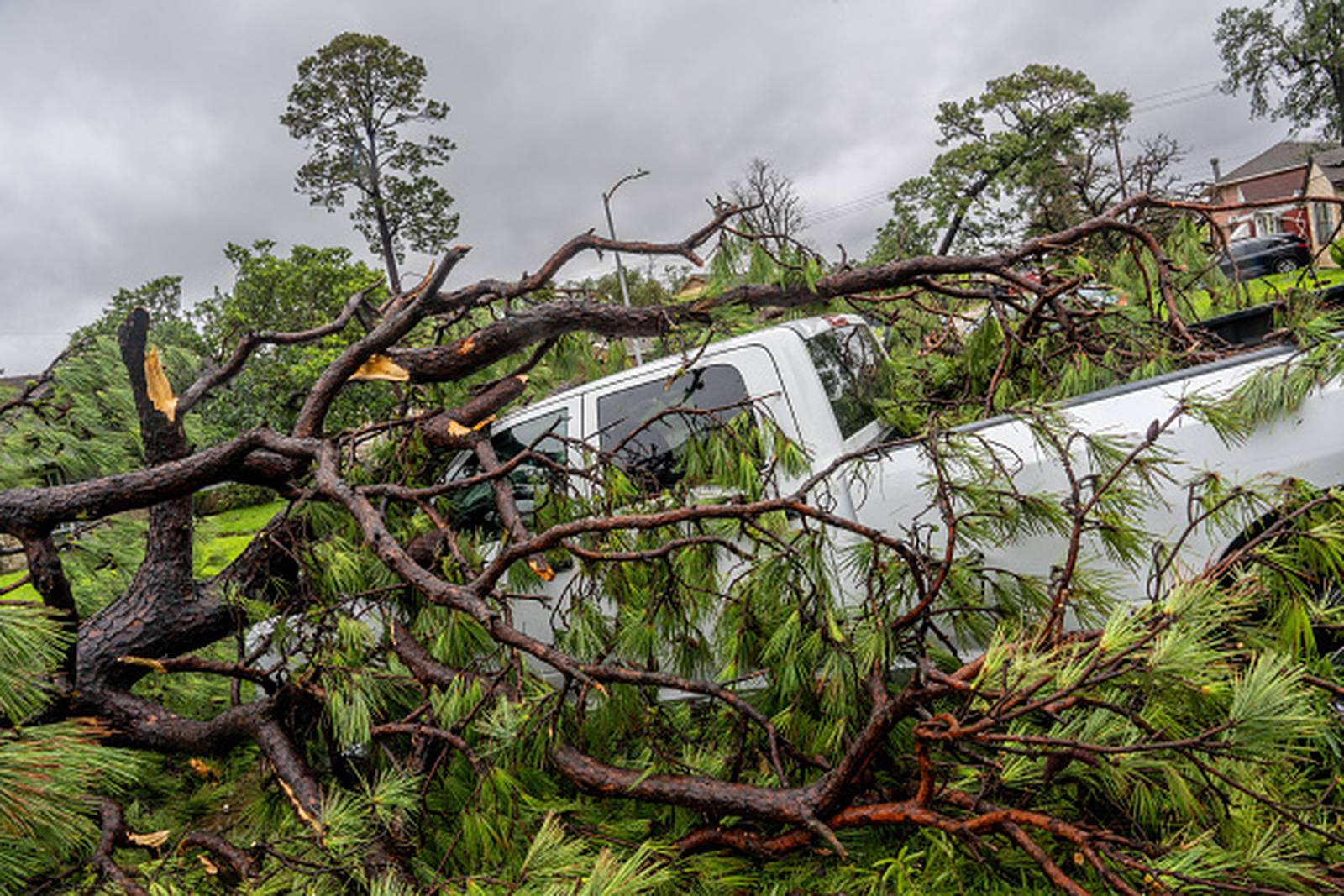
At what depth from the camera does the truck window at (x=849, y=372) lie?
2875mm

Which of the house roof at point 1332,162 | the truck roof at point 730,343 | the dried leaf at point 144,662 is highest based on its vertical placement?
the house roof at point 1332,162

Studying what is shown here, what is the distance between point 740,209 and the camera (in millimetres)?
2338

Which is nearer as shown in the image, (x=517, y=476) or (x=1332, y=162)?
(x=517, y=476)

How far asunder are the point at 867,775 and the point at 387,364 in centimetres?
213

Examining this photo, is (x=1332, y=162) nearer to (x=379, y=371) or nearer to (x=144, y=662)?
(x=379, y=371)

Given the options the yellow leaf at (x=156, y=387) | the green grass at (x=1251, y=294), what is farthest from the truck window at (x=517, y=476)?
the green grass at (x=1251, y=294)

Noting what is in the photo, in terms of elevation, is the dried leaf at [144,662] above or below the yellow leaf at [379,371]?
below

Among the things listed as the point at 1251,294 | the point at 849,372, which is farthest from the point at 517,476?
the point at 1251,294

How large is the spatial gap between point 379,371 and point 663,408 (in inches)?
41.8

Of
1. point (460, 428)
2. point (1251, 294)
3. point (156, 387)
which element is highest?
point (156, 387)

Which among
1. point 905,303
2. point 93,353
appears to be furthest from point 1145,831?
point 93,353

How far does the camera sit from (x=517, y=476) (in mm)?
2914

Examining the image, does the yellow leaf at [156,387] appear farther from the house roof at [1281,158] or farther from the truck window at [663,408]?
the house roof at [1281,158]

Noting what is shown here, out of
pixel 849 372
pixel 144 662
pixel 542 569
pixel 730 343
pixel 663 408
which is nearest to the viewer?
pixel 542 569
